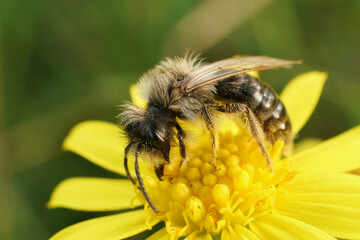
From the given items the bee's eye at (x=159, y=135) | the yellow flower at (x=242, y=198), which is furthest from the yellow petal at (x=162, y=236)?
the bee's eye at (x=159, y=135)

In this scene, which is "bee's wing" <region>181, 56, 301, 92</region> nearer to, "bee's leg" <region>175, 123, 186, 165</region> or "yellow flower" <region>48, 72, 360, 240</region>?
"bee's leg" <region>175, 123, 186, 165</region>

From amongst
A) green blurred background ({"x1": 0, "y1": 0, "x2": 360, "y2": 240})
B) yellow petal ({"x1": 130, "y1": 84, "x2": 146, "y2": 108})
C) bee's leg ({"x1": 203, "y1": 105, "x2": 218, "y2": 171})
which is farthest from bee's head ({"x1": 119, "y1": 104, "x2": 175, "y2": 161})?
green blurred background ({"x1": 0, "y1": 0, "x2": 360, "y2": 240})

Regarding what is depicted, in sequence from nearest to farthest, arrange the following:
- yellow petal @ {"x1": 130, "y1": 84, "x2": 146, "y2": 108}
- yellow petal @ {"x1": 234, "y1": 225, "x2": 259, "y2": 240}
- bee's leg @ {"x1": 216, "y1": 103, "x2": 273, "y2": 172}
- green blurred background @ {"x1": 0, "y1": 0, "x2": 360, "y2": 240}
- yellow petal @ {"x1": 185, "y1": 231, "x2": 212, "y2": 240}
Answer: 1. yellow petal @ {"x1": 234, "y1": 225, "x2": 259, "y2": 240}
2. yellow petal @ {"x1": 185, "y1": 231, "x2": 212, "y2": 240}
3. bee's leg @ {"x1": 216, "y1": 103, "x2": 273, "y2": 172}
4. yellow petal @ {"x1": 130, "y1": 84, "x2": 146, "y2": 108}
5. green blurred background @ {"x1": 0, "y1": 0, "x2": 360, "y2": 240}

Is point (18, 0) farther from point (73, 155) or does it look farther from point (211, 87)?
point (211, 87)

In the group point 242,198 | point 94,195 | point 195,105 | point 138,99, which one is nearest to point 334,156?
point 242,198

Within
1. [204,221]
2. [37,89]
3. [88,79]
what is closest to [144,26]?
[88,79]

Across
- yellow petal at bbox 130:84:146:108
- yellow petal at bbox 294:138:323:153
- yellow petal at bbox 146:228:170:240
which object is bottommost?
yellow petal at bbox 146:228:170:240

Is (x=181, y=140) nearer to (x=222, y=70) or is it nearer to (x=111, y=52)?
(x=222, y=70)
